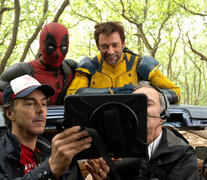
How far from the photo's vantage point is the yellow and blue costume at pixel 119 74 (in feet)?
12.4

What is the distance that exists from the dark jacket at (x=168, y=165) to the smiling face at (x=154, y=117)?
3.2 inches

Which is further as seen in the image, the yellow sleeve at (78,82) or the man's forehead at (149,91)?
the yellow sleeve at (78,82)

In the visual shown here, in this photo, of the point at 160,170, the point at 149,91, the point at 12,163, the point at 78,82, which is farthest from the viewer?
the point at 78,82

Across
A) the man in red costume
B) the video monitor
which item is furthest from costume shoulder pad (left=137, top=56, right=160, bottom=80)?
the video monitor

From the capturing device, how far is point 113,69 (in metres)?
3.92

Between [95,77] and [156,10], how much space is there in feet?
26.3

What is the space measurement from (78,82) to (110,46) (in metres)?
0.64

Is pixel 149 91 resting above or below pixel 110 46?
below

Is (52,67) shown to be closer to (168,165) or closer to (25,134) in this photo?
(25,134)

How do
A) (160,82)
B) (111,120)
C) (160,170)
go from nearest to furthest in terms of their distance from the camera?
(111,120), (160,170), (160,82)

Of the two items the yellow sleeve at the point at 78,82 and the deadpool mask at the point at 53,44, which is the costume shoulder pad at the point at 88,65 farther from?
the deadpool mask at the point at 53,44

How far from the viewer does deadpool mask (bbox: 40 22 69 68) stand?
3.73m

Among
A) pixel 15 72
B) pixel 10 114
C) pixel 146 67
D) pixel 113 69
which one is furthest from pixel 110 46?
pixel 10 114

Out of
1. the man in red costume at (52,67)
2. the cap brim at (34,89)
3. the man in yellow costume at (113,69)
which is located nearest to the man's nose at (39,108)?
the cap brim at (34,89)
